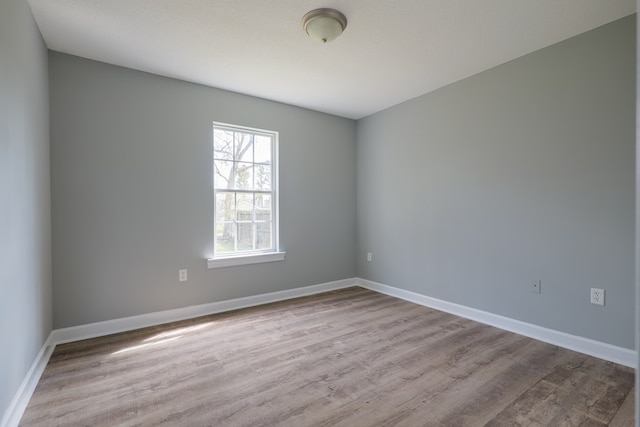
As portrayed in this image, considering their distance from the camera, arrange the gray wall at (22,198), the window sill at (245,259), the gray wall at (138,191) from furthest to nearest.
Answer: the window sill at (245,259) < the gray wall at (138,191) < the gray wall at (22,198)

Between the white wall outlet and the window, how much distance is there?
114 inches

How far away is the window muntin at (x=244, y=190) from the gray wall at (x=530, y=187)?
5.19ft

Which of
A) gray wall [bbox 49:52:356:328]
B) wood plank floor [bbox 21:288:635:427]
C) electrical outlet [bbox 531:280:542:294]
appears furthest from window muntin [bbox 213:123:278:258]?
electrical outlet [bbox 531:280:542:294]

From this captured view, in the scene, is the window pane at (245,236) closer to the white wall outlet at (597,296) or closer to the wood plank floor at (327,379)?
the wood plank floor at (327,379)

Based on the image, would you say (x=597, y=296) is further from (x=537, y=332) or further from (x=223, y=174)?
(x=223, y=174)

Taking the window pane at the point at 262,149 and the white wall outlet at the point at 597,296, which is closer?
the white wall outlet at the point at 597,296

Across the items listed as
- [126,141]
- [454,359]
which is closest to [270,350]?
[454,359]

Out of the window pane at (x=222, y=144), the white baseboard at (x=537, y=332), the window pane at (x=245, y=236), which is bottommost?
the white baseboard at (x=537, y=332)

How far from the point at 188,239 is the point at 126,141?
1.07 meters

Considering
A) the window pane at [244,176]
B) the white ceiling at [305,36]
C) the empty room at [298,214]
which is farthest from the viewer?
the window pane at [244,176]

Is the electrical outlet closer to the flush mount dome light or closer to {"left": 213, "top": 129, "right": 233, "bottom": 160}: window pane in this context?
the flush mount dome light

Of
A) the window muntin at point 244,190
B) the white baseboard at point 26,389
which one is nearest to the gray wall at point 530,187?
the window muntin at point 244,190

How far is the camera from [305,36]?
2271 mm

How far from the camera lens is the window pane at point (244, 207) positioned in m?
3.44
